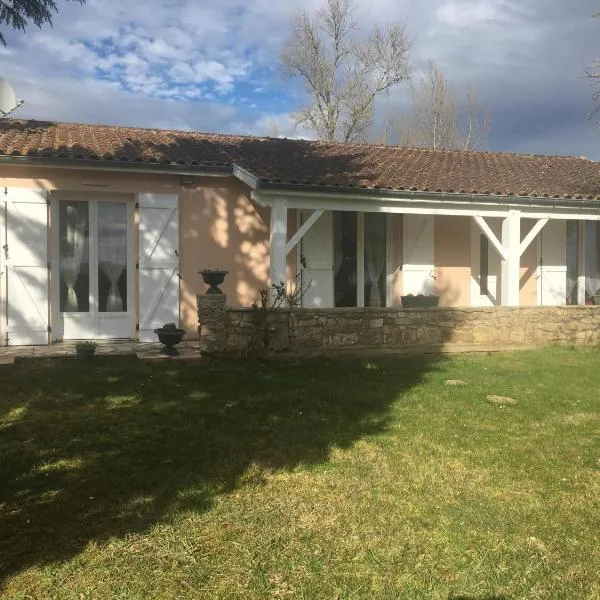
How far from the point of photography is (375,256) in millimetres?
10906

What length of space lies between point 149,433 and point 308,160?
22.1 feet

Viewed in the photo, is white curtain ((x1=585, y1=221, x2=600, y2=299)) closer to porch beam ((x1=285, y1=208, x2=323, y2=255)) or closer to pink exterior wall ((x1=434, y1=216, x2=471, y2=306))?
pink exterior wall ((x1=434, y1=216, x2=471, y2=306))

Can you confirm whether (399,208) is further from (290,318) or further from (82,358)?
(82,358)

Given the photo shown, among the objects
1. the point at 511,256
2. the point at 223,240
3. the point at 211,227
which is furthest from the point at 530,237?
the point at 211,227

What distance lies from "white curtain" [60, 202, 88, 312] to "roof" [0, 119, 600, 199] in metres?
0.90

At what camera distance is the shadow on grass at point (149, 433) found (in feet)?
10.8

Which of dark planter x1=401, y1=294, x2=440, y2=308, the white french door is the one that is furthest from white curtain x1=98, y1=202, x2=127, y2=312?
dark planter x1=401, y1=294, x2=440, y2=308

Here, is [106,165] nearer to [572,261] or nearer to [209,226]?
[209,226]

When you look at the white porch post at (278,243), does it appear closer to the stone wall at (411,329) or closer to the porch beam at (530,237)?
the stone wall at (411,329)

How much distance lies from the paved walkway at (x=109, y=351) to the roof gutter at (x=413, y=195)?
2.50m

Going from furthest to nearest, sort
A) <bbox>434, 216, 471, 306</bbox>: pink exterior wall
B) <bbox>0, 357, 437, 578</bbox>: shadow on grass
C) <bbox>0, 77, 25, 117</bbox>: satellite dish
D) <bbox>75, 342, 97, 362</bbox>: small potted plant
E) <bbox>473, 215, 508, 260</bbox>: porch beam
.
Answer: <bbox>434, 216, 471, 306</bbox>: pink exterior wall → <bbox>0, 77, 25, 117</bbox>: satellite dish → <bbox>473, 215, 508, 260</bbox>: porch beam → <bbox>75, 342, 97, 362</bbox>: small potted plant → <bbox>0, 357, 437, 578</bbox>: shadow on grass

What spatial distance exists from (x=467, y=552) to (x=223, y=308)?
17.0 feet

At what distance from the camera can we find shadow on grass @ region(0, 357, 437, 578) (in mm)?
3307

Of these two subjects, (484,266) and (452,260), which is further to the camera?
(484,266)
